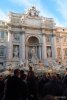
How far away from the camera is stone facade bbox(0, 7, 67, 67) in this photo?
128 ft

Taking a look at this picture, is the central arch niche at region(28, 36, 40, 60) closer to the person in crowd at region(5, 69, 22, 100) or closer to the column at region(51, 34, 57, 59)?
the column at region(51, 34, 57, 59)

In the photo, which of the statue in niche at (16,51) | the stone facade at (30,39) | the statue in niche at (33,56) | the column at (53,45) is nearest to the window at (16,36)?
the stone facade at (30,39)

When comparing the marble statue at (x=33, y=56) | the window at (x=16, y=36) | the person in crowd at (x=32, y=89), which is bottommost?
the person in crowd at (x=32, y=89)

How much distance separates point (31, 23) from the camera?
41.6 metres

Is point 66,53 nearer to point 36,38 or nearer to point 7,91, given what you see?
point 36,38

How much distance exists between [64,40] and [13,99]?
3792cm

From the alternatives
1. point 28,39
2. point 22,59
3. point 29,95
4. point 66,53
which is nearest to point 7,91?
point 29,95

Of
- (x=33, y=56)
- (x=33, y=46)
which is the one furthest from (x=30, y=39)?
(x=33, y=56)

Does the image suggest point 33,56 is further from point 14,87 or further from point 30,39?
point 14,87

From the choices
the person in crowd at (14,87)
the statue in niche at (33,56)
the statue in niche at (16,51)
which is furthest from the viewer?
the statue in niche at (16,51)

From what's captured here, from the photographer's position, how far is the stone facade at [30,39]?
38.9 meters

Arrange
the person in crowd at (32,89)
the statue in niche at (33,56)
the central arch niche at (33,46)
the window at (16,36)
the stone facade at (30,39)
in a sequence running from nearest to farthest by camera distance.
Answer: the person in crowd at (32,89)
the statue in niche at (33,56)
the stone facade at (30,39)
the window at (16,36)
the central arch niche at (33,46)

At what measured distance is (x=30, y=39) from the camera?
41.9 metres

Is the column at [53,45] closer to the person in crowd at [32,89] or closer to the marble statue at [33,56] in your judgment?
the marble statue at [33,56]
